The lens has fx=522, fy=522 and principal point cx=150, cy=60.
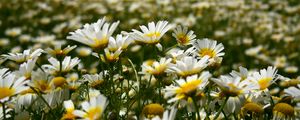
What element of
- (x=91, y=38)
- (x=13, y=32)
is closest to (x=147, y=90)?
(x=91, y=38)

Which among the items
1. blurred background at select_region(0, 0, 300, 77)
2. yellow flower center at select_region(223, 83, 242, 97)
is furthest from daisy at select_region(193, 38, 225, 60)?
blurred background at select_region(0, 0, 300, 77)

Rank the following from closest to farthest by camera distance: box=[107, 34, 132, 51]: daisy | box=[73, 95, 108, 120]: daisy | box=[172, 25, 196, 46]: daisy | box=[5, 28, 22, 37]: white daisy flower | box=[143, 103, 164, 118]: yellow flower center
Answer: box=[73, 95, 108, 120]: daisy
box=[143, 103, 164, 118]: yellow flower center
box=[107, 34, 132, 51]: daisy
box=[172, 25, 196, 46]: daisy
box=[5, 28, 22, 37]: white daisy flower

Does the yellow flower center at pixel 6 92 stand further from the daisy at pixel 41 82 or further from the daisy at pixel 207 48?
the daisy at pixel 207 48

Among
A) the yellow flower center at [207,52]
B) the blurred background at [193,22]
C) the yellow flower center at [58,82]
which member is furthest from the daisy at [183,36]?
the blurred background at [193,22]

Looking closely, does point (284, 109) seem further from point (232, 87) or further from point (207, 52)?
point (207, 52)

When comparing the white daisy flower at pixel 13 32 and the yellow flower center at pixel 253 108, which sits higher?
the white daisy flower at pixel 13 32

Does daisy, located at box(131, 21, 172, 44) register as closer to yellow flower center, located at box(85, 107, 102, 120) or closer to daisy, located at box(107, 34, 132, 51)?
daisy, located at box(107, 34, 132, 51)
